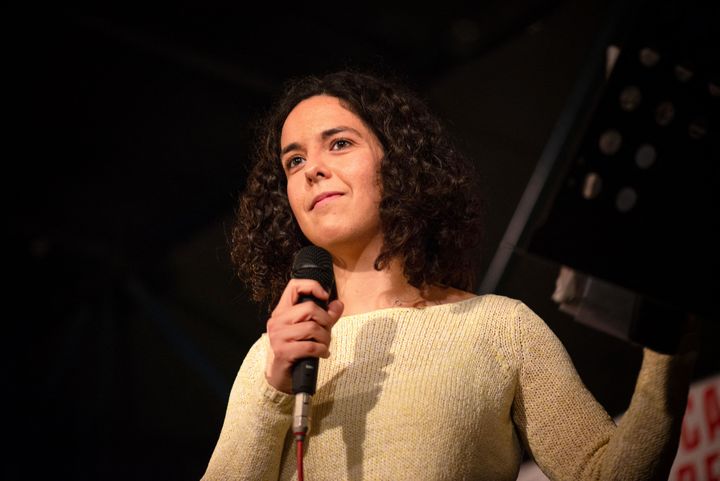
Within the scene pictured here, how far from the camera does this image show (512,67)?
282 centimetres

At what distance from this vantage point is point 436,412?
1.47m

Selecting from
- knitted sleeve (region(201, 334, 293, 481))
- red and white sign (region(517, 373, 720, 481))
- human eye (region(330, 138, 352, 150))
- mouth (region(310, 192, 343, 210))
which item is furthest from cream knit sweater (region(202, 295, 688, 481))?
red and white sign (region(517, 373, 720, 481))

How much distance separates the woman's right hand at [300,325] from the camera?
52.1 inches

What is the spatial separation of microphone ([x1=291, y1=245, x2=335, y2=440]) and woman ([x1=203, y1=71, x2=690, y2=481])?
18mm

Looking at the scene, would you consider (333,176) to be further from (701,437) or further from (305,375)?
(701,437)

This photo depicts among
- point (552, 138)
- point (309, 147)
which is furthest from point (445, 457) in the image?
point (552, 138)

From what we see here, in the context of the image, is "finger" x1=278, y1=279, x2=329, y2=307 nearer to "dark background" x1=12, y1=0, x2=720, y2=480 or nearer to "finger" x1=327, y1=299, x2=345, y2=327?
"finger" x1=327, y1=299, x2=345, y2=327

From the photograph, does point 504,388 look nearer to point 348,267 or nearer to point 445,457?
point 445,457

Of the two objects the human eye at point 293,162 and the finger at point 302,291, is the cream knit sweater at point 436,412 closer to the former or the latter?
the finger at point 302,291

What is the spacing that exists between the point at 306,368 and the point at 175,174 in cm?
220

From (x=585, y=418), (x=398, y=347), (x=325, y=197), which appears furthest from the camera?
(x=325, y=197)

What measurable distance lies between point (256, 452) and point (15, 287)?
2.61 metres

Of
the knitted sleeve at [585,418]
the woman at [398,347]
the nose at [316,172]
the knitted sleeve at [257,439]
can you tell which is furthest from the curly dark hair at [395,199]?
the knitted sleeve at [257,439]

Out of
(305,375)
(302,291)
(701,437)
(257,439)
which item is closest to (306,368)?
(305,375)
